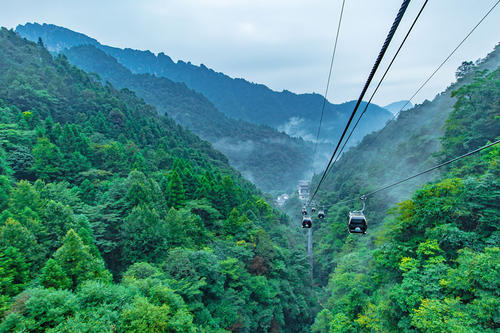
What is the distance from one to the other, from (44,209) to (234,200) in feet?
60.1

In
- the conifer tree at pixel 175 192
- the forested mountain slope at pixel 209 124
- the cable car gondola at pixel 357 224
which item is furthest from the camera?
the forested mountain slope at pixel 209 124

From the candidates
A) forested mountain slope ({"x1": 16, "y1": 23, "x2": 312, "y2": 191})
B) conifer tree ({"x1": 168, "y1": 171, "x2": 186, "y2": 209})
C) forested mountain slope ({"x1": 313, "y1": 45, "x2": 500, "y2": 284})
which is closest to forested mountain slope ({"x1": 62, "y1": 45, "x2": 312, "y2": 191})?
forested mountain slope ({"x1": 16, "y1": 23, "x2": 312, "y2": 191})

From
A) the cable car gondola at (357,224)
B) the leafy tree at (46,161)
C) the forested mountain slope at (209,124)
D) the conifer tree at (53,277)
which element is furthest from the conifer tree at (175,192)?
the forested mountain slope at (209,124)

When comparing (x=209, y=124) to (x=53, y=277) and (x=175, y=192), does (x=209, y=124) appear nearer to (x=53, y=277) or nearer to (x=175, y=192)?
(x=175, y=192)

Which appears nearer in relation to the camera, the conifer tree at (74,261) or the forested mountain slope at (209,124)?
the conifer tree at (74,261)

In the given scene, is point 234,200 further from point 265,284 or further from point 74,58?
point 74,58

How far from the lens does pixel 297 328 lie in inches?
1000

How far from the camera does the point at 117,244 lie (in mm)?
17047

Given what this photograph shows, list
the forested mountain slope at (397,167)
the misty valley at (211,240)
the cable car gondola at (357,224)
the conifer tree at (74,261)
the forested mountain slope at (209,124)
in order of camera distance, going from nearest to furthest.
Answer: the misty valley at (211,240) < the conifer tree at (74,261) < the cable car gondola at (357,224) < the forested mountain slope at (397,167) < the forested mountain slope at (209,124)

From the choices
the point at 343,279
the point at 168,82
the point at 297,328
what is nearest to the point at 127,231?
the point at 343,279

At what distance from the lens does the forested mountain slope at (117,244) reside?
31.0ft

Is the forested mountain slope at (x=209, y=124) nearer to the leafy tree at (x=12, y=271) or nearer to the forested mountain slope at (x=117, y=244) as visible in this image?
the forested mountain slope at (x=117, y=244)

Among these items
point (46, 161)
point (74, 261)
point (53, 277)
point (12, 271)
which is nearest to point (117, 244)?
point (74, 261)

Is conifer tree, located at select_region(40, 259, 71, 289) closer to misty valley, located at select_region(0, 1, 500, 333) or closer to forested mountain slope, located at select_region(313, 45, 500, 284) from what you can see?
misty valley, located at select_region(0, 1, 500, 333)
